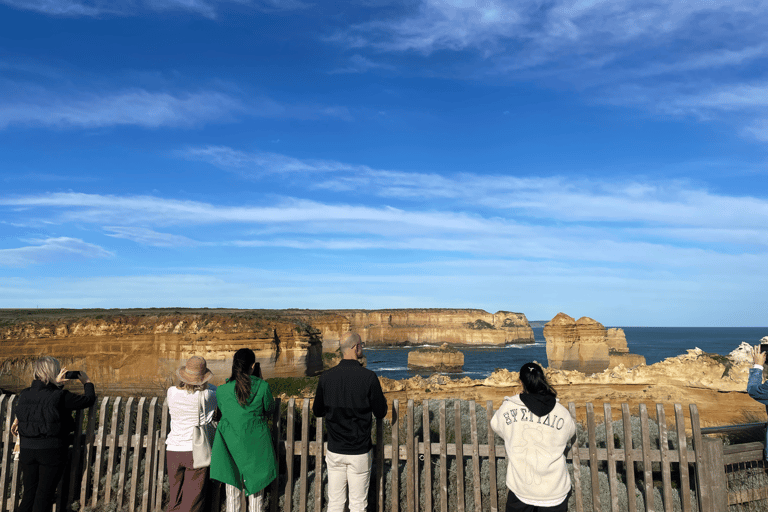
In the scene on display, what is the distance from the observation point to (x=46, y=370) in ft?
14.6

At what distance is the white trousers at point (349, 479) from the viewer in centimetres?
421

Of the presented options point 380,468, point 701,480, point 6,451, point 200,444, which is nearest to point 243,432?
point 200,444

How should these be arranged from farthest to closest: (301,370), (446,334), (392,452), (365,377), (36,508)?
(446,334) → (301,370) → (392,452) → (36,508) → (365,377)

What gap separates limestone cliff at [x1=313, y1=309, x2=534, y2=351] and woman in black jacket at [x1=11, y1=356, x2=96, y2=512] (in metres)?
142

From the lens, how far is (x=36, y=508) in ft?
15.0

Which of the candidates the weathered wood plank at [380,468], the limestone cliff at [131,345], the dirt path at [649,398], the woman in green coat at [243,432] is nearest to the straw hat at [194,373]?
the woman in green coat at [243,432]

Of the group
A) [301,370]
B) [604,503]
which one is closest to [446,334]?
[301,370]

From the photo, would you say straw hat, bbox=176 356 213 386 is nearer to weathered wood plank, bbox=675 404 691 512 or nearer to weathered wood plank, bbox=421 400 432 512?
weathered wood plank, bbox=421 400 432 512

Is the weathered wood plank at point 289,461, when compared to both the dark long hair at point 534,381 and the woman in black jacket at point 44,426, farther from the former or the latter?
the dark long hair at point 534,381

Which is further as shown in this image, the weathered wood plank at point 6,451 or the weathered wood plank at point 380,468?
the weathered wood plank at point 6,451

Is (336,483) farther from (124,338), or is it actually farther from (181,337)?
(124,338)

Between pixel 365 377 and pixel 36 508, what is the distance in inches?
143

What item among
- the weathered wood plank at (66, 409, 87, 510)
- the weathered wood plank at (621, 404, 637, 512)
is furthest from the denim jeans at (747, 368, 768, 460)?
the weathered wood plank at (66, 409, 87, 510)

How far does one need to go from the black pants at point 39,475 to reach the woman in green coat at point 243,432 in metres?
1.68
